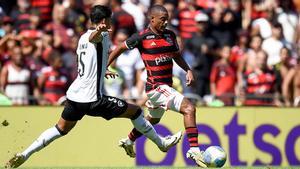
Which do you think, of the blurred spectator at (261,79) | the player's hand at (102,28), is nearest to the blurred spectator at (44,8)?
the blurred spectator at (261,79)

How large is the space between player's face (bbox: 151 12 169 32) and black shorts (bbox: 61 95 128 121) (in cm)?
142

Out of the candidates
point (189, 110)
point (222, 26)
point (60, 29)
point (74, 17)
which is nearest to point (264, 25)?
point (222, 26)

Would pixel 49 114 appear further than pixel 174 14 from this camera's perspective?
No

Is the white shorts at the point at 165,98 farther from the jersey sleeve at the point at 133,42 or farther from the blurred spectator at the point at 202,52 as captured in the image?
the blurred spectator at the point at 202,52

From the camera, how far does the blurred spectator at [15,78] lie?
58.7 ft

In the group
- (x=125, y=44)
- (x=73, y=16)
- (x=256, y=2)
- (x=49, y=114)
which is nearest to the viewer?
(x=125, y=44)

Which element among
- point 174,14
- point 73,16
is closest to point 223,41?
point 174,14

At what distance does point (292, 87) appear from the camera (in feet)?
61.8

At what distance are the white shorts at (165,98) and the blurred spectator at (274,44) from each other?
6611 mm

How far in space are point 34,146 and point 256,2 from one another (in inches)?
404

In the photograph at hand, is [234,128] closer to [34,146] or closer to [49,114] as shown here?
[49,114]

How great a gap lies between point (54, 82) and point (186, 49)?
311 centimetres

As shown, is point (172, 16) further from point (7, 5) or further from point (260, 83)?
point (7, 5)

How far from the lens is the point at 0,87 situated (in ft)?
58.6
